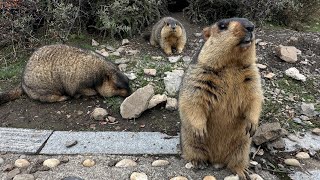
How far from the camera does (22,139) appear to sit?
14.3 feet

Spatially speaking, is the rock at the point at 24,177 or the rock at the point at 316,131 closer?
the rock at the point at 24,177

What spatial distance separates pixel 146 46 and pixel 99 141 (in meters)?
2.93

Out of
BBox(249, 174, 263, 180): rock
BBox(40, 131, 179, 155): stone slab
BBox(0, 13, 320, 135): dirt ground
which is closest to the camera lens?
BBox(249, 174, 263, 180): rock

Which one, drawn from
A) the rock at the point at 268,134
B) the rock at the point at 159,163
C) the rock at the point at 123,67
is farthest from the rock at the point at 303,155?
the rock at the point at 123,67

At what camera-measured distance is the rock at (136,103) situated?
187 inches

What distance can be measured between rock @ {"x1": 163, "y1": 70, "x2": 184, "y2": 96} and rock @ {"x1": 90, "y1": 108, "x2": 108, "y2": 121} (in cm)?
95

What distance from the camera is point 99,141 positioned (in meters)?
4.32

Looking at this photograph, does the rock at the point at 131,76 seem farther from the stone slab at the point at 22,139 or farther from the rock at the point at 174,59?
the stone slab at the point at 22,139

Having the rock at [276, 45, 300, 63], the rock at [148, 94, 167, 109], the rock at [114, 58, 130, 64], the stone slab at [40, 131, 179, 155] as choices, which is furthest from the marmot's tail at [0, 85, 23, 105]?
the rock at [276, 45, 300, 63]

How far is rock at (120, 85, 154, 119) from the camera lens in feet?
15.6

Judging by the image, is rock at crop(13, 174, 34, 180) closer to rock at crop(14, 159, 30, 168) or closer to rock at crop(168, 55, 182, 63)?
rock at crop(14, 159, 30, 168)

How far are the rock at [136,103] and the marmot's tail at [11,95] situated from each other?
4.95 ft

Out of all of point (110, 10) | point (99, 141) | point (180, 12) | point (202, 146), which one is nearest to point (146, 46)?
point (110, 10)

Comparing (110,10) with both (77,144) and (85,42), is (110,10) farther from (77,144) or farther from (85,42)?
(77,144)
